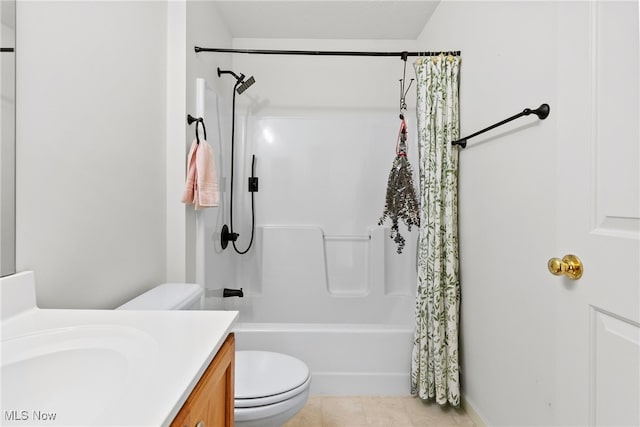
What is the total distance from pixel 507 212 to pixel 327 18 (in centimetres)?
189

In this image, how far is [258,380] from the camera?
1378 millimetres

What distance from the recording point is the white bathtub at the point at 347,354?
1984mm

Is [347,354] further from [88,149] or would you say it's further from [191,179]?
[88,149]

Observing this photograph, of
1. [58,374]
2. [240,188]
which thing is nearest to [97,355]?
[58,374]

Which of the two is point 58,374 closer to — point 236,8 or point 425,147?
point 425,147

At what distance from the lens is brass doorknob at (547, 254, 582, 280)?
879 millimetres

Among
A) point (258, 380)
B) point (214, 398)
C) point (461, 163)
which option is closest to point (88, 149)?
A: point (214, 398)

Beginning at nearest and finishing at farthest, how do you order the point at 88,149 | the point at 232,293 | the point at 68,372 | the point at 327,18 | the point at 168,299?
the point at 68,372
the point at 88,149
the point at 168,299
the point at 232,293
the point at 327,18

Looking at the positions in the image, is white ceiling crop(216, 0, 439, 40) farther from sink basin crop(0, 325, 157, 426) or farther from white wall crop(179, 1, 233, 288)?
sink basin crop(0, 325, 157, 426)

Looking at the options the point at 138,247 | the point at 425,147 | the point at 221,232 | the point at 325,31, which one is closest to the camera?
the point at 138,247

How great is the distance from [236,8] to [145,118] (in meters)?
1.36

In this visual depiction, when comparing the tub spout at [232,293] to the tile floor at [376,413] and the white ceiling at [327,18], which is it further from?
the white ceiling at [327,18]

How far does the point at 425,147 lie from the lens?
1829mm

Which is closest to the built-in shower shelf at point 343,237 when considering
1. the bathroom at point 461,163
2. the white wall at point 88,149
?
the bathroom at point 461,163
